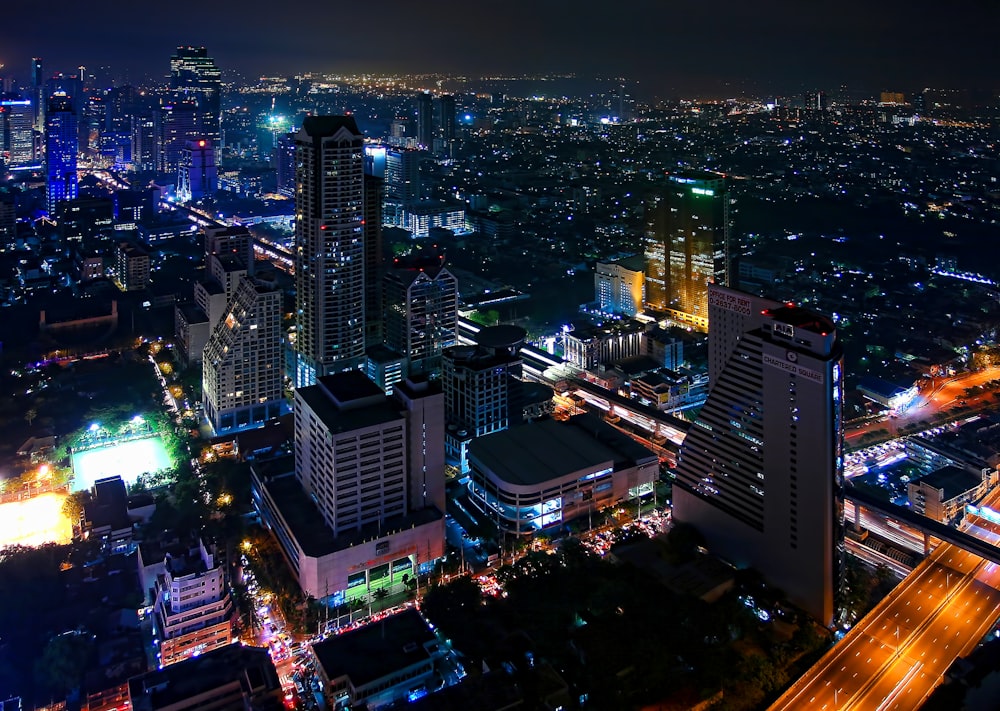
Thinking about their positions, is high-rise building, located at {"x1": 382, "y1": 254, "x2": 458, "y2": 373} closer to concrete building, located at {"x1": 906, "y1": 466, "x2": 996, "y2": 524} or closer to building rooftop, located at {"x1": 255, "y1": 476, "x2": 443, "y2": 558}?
building rooftop, located at {"x1": 255, "y1": 476, "x2": 443, "y2": 558}

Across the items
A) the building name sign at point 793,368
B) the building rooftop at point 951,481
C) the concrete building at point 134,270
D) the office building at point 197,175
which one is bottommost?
the building rooftop at point 951,481

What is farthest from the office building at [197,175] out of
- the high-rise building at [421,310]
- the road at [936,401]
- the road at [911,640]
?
the road at [911,640]

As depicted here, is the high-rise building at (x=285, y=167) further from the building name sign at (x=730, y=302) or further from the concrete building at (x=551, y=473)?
the building name sign at (x=730, y=302)

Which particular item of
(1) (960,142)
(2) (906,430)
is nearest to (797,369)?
(2) (906,430)

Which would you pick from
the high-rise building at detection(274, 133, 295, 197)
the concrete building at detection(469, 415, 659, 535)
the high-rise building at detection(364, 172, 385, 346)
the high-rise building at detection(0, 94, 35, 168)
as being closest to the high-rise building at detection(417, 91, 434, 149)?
the high-rise building at detection(274, 133, 295, 197)

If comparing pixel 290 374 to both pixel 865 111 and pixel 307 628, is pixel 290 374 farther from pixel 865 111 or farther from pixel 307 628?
pixel 865 111

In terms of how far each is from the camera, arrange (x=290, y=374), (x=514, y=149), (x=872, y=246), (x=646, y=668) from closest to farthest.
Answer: (x=646, y=668) → (x=290, y=374) → (x=872, y=246) → (x=514, y=149)
